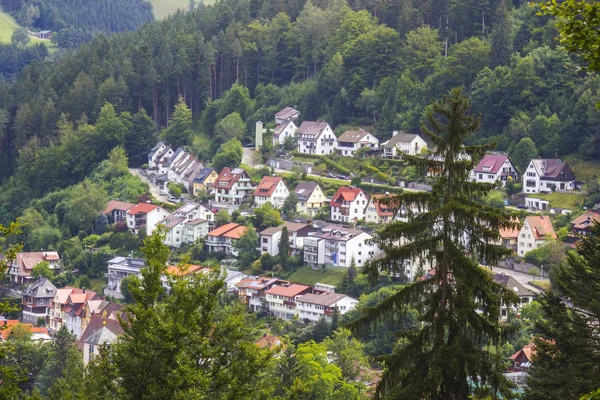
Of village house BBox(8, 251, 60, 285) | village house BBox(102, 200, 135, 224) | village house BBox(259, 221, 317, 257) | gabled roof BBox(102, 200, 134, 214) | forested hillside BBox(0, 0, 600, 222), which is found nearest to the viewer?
village house BBox(259, 221, 317, 257)

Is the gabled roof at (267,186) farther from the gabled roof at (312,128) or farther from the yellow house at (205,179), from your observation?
the gabled roof at (312,128)

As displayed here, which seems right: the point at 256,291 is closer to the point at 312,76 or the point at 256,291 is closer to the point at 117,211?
the point at 117,211

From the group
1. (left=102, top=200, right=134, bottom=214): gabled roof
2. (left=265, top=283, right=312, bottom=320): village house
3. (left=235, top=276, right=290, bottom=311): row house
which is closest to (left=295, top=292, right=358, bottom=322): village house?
(left=265, top=283, right=312, bottom=320): village house

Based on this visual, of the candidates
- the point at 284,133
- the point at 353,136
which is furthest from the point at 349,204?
the point at 284,133

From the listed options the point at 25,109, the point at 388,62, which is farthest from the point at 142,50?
the point at 388,62

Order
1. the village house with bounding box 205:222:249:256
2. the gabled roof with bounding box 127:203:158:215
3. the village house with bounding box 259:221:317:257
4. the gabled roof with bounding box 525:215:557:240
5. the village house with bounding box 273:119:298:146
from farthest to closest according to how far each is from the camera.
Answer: the village house with bounding box 273:119:298:146 → the gabled roof with bounding box 127:203:158:215 → the village house with bounding box 205:222:249:256 → the village house with bounding box 259:221:317:257 → the gabled roof with bounding box 525:215:557:240

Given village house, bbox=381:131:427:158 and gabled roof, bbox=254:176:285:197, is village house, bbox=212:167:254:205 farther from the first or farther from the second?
village house, bbox=381:131:427:158

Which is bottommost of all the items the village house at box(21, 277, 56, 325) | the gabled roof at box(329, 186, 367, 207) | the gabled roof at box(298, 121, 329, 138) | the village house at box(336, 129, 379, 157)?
the village house at box(21, 277, 56, 325)

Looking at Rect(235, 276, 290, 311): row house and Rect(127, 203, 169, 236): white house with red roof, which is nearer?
Rect(235, 276, 290, 311): row house
